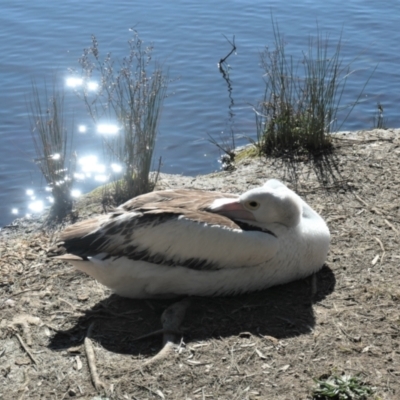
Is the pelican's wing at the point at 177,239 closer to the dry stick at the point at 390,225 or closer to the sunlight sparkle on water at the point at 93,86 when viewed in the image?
the dry stick at the point at 390,225

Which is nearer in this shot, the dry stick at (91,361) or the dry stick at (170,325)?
the dry stick at (91,361)

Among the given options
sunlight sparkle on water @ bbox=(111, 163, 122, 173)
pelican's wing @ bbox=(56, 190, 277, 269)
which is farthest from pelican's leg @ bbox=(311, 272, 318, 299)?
sunlight sparkle on water @ bbox=(111, 163, 122, 173)

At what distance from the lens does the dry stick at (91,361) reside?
4.91 metres

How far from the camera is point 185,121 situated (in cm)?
1162

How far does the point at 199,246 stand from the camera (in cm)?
570

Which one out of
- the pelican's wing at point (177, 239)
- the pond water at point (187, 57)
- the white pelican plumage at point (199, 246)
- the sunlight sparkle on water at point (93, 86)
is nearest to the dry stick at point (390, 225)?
the white pelican plumage at point (199, 246)

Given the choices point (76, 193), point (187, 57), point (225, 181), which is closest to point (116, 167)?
point (76, 193)

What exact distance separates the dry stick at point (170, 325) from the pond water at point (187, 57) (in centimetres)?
406

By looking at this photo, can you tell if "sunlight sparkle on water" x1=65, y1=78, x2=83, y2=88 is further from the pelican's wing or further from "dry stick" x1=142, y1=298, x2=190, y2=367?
"dry stick" x1=142, y1=298, x2=190, y2=367

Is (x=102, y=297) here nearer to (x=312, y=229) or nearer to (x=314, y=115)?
(x=312, y=229)

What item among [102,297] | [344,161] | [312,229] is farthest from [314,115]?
[102,297]

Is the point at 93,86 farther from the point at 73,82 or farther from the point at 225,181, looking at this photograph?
the point at 225,181

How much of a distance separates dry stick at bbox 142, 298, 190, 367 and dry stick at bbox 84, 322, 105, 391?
288mm

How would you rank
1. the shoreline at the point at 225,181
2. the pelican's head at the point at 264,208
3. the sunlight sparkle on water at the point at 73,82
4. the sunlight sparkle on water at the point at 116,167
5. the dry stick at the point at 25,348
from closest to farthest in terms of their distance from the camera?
the dry stick at the point at 25,348
the pelican's head at the point at 264,208
the shoreline at the point at 225,181
the sunlight sparkle on water at the point at 116,167
the sunlight sparkle on water at the point at 73,82
